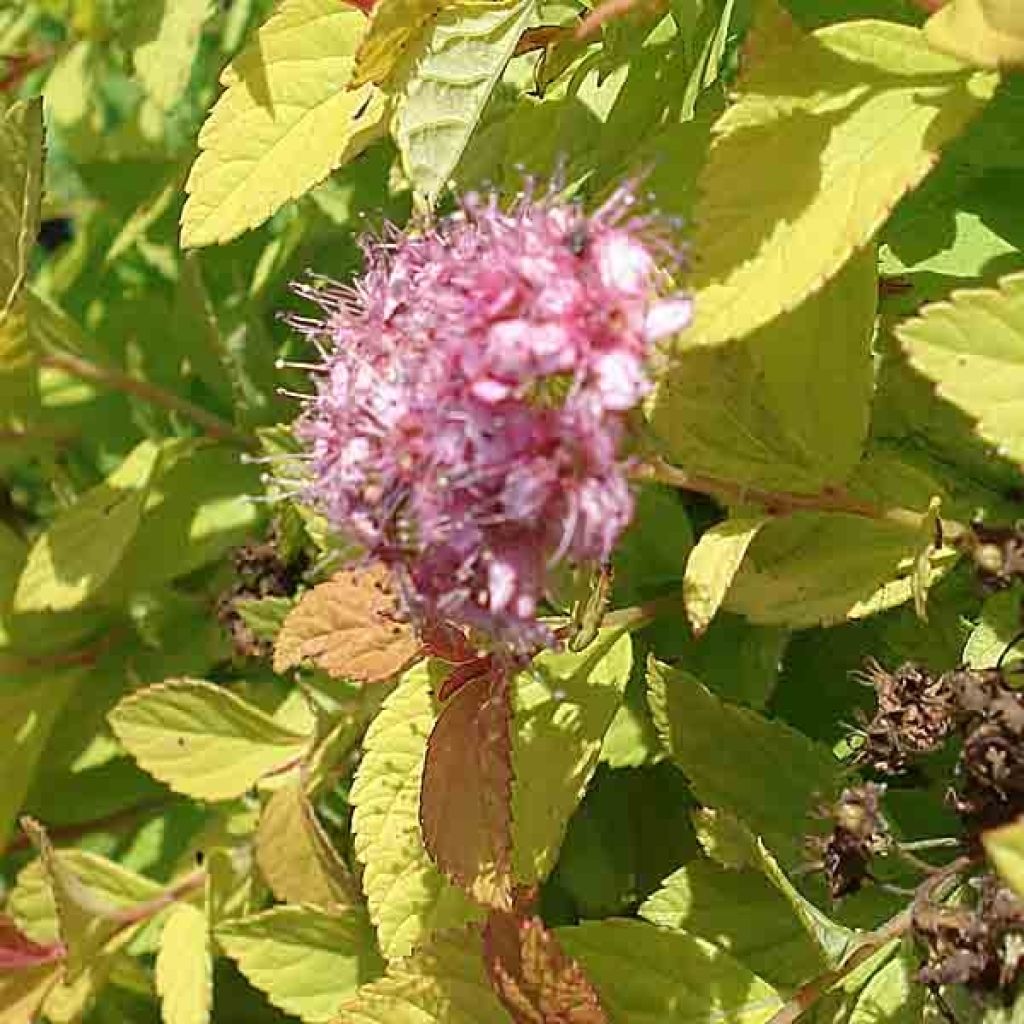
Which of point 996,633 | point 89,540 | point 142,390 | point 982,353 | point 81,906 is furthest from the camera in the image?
point 142,390

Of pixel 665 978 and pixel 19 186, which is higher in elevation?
pixel 19 186

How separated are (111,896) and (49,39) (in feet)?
3.59

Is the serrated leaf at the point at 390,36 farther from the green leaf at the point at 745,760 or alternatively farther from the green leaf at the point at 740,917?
the green leaf at the point at 740,917

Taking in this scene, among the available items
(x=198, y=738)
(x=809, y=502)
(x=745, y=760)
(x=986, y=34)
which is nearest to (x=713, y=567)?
(x=809, y=502)

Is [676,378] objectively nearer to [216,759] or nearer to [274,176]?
[274,176]

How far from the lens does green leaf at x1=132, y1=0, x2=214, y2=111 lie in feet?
4.48

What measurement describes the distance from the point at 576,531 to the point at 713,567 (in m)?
0.15

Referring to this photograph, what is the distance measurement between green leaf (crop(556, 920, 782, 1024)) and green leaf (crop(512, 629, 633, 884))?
6cm

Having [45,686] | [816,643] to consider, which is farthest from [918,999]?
[45,686]

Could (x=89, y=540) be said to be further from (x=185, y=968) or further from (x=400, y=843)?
(x=400, y=843)

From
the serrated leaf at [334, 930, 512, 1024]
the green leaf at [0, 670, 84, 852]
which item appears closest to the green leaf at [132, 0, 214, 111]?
the green leaf at [0, 670, 84, 852]

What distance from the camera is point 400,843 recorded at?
3.50ft

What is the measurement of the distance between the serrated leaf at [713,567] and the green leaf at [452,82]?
256 millimetres

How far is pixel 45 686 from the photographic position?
62.0 inches
